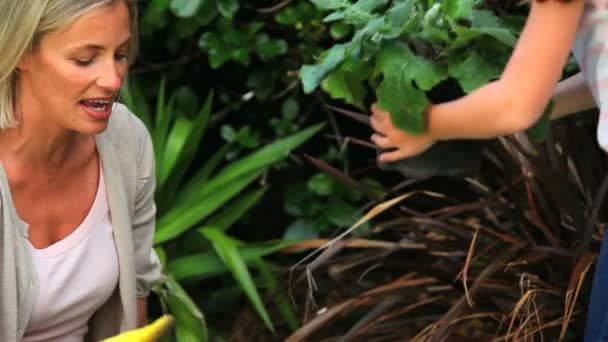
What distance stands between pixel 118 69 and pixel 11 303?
45 centimetres

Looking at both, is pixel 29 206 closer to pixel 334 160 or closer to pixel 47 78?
pixel 47 78

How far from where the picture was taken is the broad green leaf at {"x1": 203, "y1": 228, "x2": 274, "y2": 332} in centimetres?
315

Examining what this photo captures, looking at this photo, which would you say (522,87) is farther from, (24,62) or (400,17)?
(24,62)

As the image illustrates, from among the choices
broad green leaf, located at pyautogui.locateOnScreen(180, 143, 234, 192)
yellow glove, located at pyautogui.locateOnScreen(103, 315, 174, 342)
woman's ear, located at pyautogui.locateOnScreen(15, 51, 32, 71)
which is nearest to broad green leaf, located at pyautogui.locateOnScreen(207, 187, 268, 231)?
broad green leaf, located at pyautogui.locateOnScreen(180, 143, 234, 192)

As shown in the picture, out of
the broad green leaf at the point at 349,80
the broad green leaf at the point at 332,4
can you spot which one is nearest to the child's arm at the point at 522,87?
the broad green leaf at the point at 349,80

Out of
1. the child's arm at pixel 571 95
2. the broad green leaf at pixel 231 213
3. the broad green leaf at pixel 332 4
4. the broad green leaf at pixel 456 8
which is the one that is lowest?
the broad green leaf at pixel 231 213

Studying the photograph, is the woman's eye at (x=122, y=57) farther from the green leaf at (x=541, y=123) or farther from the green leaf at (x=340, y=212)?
the green leaf at (x=340, y=212)

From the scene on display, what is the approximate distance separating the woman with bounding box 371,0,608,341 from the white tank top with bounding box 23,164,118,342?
80 cm

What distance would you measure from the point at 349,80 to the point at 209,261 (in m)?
1.69

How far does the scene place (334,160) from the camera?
368 cm

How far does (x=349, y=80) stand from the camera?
177cm

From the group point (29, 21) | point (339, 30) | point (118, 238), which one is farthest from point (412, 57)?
point (339, 30)

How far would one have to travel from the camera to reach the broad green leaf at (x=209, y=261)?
3332 mm

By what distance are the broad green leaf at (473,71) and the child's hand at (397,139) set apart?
0.10m
